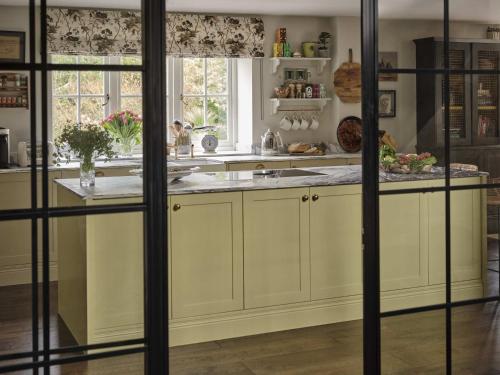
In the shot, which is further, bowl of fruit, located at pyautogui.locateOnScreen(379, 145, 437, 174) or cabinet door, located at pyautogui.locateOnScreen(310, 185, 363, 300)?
cabinet door, located at pyautogui.locateOnScreen(310, 185, 363, 300)

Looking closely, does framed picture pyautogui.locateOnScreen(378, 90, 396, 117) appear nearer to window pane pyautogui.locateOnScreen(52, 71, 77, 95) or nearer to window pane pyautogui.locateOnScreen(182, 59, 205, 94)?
window pane pyautogui.locateOnScreen(52, 71, 77, 95)

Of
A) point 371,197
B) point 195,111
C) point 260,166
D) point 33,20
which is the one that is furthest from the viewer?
point 195,111

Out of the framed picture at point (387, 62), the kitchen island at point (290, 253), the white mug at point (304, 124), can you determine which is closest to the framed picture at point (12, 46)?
the kitchen island at point (290, 253)

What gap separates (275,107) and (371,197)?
4762mm

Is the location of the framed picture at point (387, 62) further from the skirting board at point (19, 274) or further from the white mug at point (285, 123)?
the white mug at point (285, 123)

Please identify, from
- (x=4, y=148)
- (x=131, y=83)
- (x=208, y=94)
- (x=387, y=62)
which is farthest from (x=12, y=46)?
(x=208, y=94)

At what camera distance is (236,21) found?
731cm

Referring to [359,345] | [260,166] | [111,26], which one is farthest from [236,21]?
[111,26]

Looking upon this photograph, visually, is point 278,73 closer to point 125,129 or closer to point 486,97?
point 486,97

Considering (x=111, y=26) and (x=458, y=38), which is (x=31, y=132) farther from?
(x=458, y=38)

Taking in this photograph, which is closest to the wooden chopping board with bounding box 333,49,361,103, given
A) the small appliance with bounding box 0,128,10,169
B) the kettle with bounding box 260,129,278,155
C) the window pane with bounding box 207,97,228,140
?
the kettle with bounding box 260,129,278,155

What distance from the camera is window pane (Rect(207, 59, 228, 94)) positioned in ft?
24.9

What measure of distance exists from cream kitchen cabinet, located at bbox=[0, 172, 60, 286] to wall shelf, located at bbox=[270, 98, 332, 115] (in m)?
5.24

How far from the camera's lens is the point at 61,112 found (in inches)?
94.3
